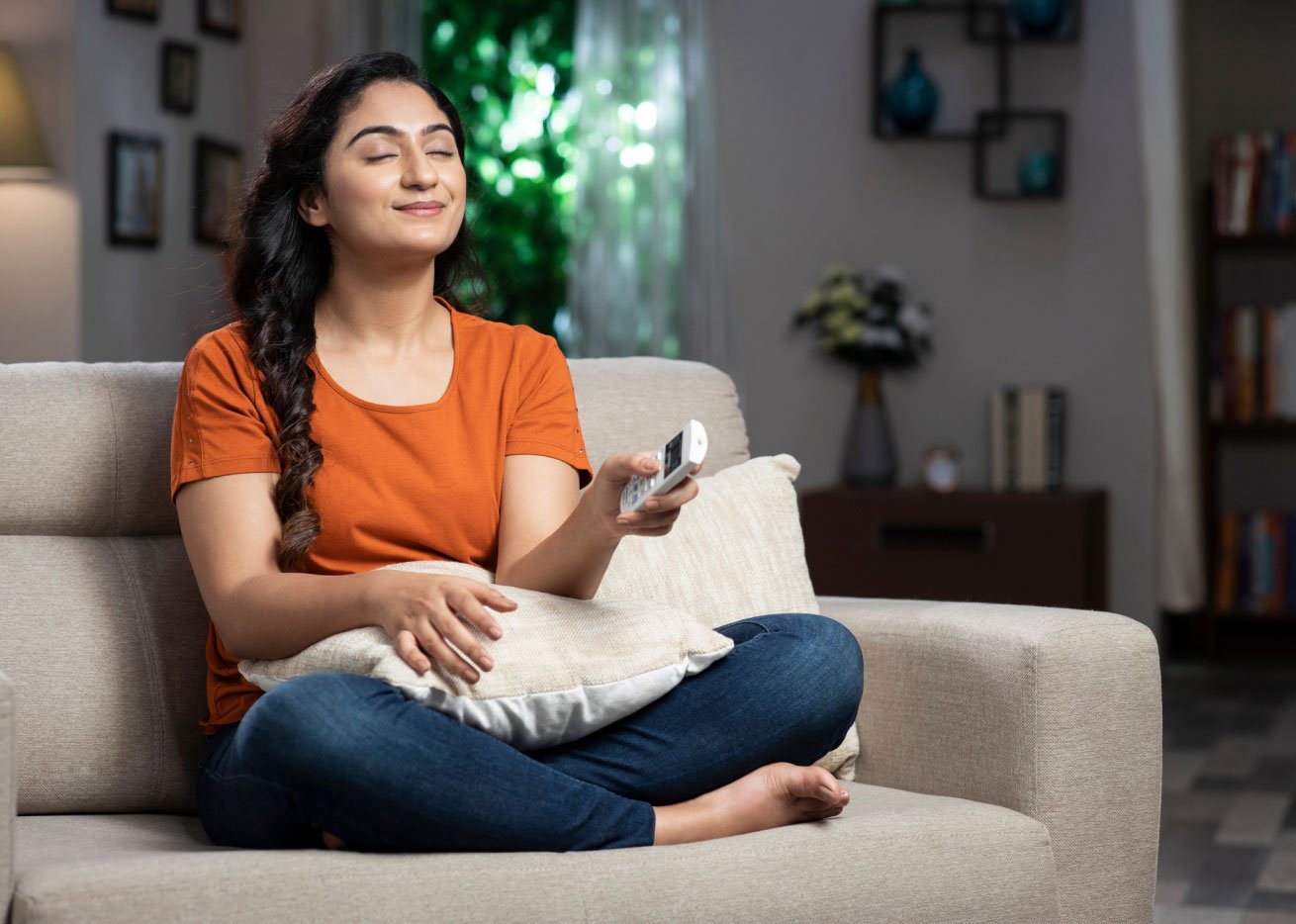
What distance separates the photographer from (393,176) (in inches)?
63.6

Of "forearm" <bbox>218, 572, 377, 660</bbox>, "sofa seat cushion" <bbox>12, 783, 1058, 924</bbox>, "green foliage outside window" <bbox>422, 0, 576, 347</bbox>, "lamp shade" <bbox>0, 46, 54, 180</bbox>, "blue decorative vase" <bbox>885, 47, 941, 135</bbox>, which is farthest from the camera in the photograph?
"green foliage outside window" <bbox>422, 0, 576, 347</bbox>

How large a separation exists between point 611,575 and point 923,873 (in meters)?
0.49

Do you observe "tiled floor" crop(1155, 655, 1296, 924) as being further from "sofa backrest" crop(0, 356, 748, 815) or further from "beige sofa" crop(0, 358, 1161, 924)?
"sofa backrest" crop(0, 356, 748, 815)

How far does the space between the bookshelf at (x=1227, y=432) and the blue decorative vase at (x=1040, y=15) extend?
0.71m

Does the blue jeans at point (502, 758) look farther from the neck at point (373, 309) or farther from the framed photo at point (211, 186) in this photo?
the framed photo at point (211, 186)

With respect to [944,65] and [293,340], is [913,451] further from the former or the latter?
[293,340]

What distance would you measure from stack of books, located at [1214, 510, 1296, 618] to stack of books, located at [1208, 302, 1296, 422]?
1.02 feet

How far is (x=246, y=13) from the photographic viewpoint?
486 cm

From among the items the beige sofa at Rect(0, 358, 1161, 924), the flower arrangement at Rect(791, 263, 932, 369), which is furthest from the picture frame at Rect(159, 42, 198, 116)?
the beige sofa at Rect(0, 358, 1161, 924)

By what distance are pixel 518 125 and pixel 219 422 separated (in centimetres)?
359

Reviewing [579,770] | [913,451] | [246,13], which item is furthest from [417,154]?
[246,13]

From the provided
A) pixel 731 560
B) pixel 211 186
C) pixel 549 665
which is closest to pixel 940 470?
pixel 211 186

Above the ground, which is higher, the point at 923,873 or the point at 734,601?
the point at 734,601

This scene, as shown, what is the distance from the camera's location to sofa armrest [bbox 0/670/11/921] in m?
1.18
